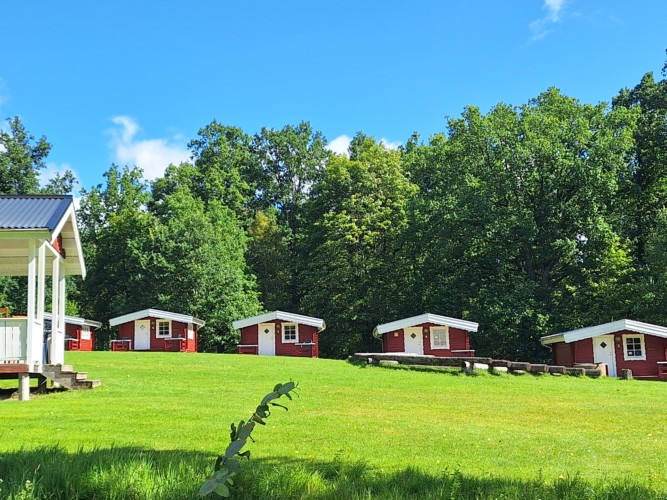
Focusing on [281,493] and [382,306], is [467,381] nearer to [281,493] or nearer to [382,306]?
[281,493]

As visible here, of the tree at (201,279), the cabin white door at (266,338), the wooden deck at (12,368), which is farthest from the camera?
the tree at (201,279)

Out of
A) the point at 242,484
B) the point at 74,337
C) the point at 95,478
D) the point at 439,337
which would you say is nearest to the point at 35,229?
the point at 95,478

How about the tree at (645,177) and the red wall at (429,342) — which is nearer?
the red wall at (429,342)

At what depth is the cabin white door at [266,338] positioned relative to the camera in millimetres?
40719

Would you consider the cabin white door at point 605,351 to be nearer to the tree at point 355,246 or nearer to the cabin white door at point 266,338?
the tree at point 355,246

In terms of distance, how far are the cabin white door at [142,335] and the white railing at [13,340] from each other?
28616 mm

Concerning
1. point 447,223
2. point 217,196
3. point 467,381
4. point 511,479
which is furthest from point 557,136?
point 511,479

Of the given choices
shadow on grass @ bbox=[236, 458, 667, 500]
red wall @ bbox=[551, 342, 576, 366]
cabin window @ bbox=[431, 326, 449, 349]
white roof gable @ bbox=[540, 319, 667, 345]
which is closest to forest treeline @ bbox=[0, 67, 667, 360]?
red wall @ bbox=[551, 342, 576, 366]

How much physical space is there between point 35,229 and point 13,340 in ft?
7.89

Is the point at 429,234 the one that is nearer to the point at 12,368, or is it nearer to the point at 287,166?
the point at 287,166

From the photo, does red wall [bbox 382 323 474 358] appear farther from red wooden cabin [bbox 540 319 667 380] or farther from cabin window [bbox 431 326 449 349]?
red wooden cabin [bbox 540 319 667 380]

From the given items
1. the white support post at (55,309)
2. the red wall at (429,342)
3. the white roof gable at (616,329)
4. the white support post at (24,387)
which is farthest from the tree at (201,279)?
the white support post at (24,387)

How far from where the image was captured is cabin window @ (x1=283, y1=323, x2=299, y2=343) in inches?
1607

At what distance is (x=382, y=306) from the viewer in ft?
154
